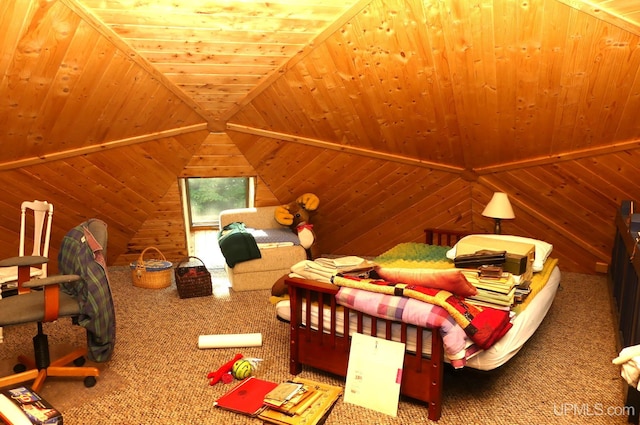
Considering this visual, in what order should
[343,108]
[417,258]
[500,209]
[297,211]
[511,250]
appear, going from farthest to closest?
[297,211] < [500,209] < [343,108] < [417,258] < [511,250]

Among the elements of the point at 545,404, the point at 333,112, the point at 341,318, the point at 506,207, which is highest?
the point at 333,112

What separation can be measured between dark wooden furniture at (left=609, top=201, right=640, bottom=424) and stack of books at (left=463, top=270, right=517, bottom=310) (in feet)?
2.05

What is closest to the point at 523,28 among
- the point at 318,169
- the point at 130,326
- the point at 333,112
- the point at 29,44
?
the point at 333,112

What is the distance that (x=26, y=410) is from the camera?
240 centimetres

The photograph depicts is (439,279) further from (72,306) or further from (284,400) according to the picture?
(72,306)

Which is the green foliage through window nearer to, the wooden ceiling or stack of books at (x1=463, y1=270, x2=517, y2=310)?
the wooden ceiling

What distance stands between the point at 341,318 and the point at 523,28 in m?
2.05

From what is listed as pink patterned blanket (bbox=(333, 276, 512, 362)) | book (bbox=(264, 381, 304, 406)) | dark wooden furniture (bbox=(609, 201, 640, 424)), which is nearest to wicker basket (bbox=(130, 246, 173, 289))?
book (bbox=(264, 381, 304, 406))

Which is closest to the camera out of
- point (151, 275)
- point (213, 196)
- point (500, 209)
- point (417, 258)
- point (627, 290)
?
point (627, 290)

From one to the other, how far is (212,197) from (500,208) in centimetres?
393

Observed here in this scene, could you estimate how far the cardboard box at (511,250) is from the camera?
3.15 metres

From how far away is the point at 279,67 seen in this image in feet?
13.4

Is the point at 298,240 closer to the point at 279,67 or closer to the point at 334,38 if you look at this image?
the point at 279,67

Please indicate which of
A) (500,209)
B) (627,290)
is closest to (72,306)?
(627,290)
